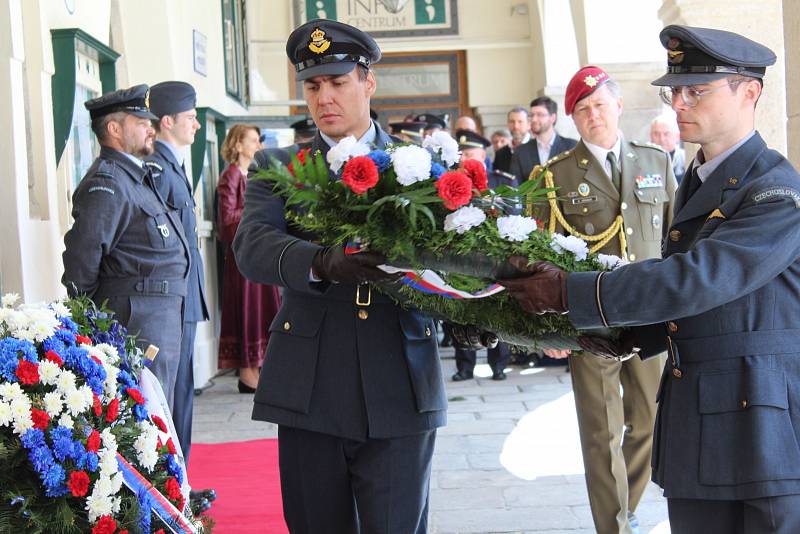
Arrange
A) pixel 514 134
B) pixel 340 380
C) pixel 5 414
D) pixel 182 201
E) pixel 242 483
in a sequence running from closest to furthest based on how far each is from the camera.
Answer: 1. pixel 5 414
2. pixel 340 380
3. pixel 242 483
4. pixel 182 201
5. pixel 514 134

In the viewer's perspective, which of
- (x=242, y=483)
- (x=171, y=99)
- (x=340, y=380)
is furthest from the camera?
(x=171, y=99)

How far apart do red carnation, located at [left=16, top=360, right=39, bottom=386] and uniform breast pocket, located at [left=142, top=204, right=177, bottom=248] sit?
229 centimetres

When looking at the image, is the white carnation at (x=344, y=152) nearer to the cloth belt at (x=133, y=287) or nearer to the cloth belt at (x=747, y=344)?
the cloth belt at (x=747, y=344)

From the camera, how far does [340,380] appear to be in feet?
8.82

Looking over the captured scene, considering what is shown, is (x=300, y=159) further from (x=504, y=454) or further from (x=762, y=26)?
(x=762, y=26)

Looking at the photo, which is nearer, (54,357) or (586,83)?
(54,357)

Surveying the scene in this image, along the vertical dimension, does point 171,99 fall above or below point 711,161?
above

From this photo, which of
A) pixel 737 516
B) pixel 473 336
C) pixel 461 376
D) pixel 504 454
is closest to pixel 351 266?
pixel 473 336

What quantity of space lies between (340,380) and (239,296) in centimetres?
570

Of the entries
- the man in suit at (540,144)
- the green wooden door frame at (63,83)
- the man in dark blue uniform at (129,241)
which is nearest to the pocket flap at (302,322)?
the man in dark blue uniform at (129,241)

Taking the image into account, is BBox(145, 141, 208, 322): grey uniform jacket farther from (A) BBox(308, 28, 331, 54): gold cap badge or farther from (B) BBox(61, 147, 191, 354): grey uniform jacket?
(A) BBox(308, 28, 331, 54): gold cap badge

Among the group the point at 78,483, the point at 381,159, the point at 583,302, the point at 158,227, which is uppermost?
the point at 381,159

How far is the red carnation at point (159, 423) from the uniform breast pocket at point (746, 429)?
137 cm

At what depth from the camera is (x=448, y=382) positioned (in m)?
8.41
